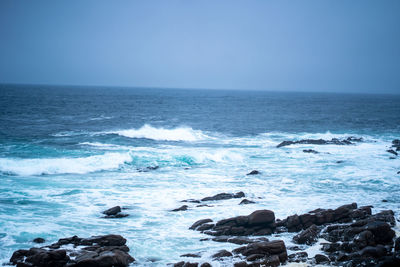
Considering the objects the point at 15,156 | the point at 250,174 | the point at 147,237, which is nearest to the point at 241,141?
the point at 250,174

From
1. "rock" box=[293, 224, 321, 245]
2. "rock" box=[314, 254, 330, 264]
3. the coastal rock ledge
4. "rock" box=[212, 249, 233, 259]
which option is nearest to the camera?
the coastal rock ledge

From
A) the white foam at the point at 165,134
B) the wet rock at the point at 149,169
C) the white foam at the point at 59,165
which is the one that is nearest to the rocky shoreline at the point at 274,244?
the wet rock at the point at 149,169

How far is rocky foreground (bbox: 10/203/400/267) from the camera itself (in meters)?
9.35

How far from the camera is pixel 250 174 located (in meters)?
21.9

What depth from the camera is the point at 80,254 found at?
9.80 meters

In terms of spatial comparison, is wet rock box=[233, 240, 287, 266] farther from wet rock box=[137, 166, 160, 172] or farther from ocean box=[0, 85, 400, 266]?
wet rock box=[137, 166, 160, 172]

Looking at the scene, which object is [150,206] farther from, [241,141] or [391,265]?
[241,141]

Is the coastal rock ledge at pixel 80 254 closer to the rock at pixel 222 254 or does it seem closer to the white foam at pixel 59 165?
the rock at pixel 222 254

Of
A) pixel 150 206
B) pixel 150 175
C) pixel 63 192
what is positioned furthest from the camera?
pixel 150 175

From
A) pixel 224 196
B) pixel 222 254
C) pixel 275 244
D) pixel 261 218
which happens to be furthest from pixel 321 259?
pixel 224 196

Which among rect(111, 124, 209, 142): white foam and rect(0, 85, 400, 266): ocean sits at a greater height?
rect(111, 124, 209, 142): white foam

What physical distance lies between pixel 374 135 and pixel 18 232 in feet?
133

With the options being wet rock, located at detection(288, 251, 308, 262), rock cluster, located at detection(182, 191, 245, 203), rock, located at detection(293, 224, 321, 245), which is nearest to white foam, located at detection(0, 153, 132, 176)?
rock cluster, located at detection(182, 191, 245, 203)

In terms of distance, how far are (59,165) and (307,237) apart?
1731 cm
